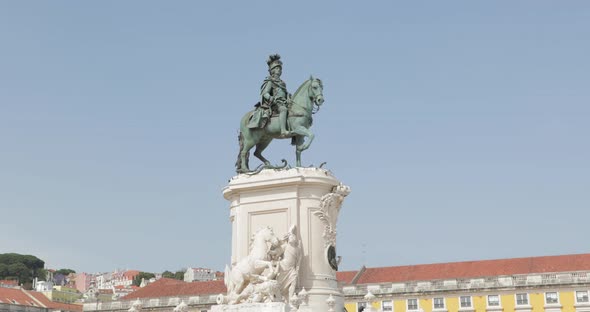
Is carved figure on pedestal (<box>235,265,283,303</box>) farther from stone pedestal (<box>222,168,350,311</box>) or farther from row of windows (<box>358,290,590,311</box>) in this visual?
row of windows (<box>358,290,590,311</box>)

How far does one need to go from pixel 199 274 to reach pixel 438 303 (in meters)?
87.7

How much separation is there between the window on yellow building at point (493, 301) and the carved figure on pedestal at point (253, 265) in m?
45.0

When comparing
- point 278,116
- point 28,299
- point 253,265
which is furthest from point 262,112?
point 28,299

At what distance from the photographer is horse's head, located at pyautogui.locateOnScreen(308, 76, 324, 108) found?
803 inches

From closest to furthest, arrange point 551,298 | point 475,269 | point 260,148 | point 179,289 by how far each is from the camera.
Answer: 1. point 260,148
2. point 551,298
3. point 475,269
4. point 179,289

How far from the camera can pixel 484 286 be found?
6066 cm

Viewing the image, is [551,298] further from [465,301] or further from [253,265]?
[253,265]

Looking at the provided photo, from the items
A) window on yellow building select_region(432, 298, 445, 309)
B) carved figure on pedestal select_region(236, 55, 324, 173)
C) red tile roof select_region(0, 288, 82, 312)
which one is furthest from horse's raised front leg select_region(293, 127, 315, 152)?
red tile roof select_region(0, 288, 82, 312)

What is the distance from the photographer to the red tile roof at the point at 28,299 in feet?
263

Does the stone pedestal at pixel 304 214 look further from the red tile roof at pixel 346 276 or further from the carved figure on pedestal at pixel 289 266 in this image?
the red tile roof at pixel 346 276

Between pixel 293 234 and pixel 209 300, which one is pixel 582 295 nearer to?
pixel 209 300

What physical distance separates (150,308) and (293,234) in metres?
53.0

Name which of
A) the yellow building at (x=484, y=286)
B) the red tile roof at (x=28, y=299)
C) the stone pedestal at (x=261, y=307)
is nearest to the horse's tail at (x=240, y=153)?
the stone pedestal at (x=261, y=307)

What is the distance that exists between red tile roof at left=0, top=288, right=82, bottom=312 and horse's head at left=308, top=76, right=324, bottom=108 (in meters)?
66.4
